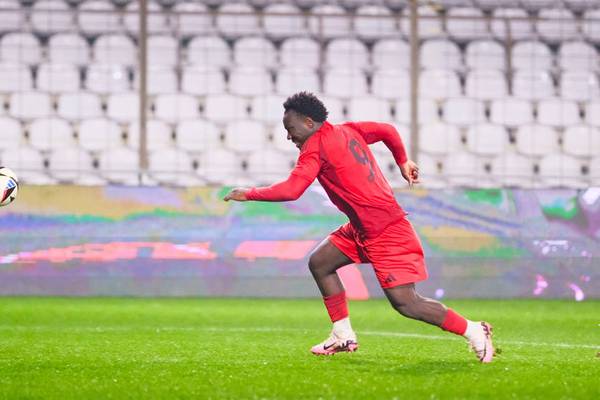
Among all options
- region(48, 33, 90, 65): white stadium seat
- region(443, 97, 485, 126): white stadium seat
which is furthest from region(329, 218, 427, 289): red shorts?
region(48, 33, 90, 65): white stadium seat

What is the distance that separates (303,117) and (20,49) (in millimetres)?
11580

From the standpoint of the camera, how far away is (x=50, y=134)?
16.6 meters

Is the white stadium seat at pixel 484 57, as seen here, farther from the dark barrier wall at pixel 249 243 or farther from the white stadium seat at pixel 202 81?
the dark barrier wall at pixel 249 243

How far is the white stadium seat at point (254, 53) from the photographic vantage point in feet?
60.9

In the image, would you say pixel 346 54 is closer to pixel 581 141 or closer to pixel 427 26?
pixel 427 26

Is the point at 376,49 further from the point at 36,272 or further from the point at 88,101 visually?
the point at 36,272

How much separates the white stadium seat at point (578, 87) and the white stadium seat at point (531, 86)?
209 mm

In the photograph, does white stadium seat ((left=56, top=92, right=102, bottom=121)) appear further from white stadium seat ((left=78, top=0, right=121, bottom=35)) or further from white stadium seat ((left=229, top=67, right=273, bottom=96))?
white stadium seat ((left=229, top=67, right=273, bottom=96))

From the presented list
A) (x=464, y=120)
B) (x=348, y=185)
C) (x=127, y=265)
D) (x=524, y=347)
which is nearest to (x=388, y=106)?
(x=464, y=120)

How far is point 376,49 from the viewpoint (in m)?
19.0

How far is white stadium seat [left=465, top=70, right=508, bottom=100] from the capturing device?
18.4m

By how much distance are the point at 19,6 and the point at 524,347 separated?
41.9 ft

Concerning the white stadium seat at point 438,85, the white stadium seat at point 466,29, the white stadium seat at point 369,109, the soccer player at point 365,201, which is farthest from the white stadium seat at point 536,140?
the soccer player at point 365,201

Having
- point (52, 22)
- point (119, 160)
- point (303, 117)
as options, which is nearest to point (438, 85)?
point (119, 160)
